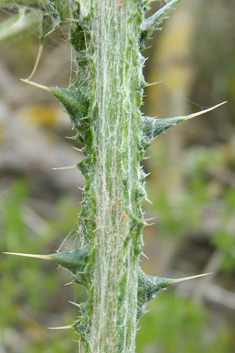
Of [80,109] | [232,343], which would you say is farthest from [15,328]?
[80,109]

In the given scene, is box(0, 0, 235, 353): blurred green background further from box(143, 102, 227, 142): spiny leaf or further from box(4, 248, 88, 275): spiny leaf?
box(4, 248, 88, 275): spiny leaf

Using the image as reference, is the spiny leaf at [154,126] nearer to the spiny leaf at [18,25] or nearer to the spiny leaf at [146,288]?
the spiny leaf at [146,288]

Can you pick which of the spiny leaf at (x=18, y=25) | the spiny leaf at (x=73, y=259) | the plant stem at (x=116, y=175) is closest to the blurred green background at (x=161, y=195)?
the spiny leaf at (x=18, y=25)

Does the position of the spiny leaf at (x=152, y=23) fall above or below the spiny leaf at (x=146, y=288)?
above

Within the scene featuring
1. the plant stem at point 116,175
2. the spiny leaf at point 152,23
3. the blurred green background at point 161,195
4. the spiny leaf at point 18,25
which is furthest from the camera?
the blurred green background at point 161,195

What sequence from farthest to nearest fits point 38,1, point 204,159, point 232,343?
point 232,343 → point 204,159 → point 38,1

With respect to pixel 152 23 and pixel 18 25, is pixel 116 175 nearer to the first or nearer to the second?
pixel 152 23

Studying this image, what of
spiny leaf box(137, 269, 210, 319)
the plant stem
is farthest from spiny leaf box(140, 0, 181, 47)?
spiny leaf box(137, 269, 210, 319)

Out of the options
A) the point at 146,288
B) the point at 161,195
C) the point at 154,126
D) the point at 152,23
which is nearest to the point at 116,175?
the point at 154,126

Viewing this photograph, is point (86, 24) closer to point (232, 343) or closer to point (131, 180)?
point (131, 180)
